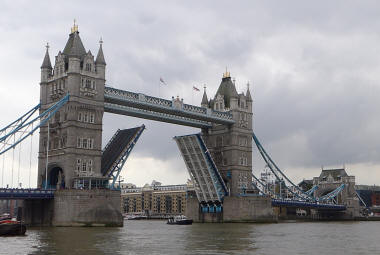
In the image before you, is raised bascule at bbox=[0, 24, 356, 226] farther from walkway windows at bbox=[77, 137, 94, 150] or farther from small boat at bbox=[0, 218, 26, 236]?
small boat at bbox=[0, 218, 26, 236]

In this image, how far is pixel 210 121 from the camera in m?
92.2

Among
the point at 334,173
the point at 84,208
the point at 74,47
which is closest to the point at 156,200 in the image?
the point at 334,173

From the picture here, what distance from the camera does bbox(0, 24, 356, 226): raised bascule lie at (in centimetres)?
6756

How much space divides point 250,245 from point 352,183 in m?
103

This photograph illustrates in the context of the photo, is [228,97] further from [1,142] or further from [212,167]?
[1,142]

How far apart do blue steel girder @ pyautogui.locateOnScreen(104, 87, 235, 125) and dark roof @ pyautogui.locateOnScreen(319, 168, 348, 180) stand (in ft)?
189

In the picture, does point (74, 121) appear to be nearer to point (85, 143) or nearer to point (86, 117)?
point (86, 117)

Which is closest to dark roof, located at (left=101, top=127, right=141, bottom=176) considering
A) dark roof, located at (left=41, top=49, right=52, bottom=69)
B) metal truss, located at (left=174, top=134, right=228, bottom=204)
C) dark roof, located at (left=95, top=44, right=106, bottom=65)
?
dark roof, located at (left=95, top=44, right=106, bottom=65)

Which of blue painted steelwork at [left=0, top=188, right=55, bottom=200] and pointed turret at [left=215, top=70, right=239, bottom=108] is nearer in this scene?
blue painted steelwork at [left=0, top=188, right=55, bottom=200]

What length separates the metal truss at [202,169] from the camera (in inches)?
3418

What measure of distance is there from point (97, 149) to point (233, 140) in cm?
2939

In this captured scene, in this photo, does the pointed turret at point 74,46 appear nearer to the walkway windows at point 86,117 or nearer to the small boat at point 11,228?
the walkway windows at point 86,117

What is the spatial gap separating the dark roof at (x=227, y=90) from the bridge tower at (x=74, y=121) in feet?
95.7

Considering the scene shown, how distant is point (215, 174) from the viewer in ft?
297
